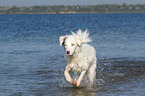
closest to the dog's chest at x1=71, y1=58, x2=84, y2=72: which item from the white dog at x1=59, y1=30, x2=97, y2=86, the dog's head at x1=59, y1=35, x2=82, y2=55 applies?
the white dog at x1=59, y1=30, x2=97, y2=86

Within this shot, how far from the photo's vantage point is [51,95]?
9125 millimetres

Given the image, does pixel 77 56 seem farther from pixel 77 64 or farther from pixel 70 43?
pixel 70 43

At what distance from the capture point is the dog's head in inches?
352

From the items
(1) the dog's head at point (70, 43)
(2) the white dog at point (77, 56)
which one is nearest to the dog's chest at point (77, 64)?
(2) the white dog at point (77, 56)

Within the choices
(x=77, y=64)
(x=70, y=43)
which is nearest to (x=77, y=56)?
(x=77, y=64)

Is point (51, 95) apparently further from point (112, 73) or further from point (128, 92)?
point (112, 73)

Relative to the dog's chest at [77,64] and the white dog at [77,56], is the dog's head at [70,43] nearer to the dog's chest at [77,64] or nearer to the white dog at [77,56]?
the white dog at [77,56]

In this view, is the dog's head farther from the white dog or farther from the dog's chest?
the dog's chest

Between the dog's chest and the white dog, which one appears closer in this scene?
the white dog

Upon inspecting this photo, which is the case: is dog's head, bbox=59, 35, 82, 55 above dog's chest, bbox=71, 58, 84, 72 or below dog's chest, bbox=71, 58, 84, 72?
above

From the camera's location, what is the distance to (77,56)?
9.52 m

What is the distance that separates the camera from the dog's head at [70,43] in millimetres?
8945

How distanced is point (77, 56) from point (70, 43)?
72 centimetres

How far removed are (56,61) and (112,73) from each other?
3567 millimetres
